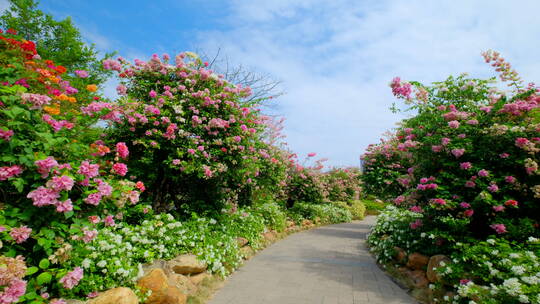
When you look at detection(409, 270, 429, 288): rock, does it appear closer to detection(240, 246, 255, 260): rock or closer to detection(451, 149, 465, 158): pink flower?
detection(451, 149, 465, 158): pink flower

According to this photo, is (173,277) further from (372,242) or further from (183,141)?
(372,242)

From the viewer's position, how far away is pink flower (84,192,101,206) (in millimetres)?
2896

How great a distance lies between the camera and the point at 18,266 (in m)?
2.35

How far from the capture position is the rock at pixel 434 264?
15.0 ft

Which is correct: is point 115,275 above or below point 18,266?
below

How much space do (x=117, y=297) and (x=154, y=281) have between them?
58 cm

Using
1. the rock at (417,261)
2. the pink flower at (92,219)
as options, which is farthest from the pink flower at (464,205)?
the pink flower at (92,219)

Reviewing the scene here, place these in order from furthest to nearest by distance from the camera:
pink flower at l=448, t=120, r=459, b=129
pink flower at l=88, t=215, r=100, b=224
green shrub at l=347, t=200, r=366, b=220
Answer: green shrub at l=347, t=200, r=366, b=220 → pink flower at l=448, t=120, r=459, b=129 → pink flower at l=88, t=215, r=100, b=224

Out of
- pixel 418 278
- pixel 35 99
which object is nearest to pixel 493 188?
pixel 418 278

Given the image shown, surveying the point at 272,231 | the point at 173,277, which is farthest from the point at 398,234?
the point at 173,277

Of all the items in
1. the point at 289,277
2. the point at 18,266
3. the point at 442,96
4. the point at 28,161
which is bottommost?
the point at 289,277

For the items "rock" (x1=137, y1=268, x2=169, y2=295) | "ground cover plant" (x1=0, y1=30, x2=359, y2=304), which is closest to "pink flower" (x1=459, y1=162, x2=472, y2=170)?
"ground cover plant" (x1=0, y1=30, x2=359, y2=304)

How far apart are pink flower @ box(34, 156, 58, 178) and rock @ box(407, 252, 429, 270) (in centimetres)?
548

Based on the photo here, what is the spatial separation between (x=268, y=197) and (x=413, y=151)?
6.17 m
